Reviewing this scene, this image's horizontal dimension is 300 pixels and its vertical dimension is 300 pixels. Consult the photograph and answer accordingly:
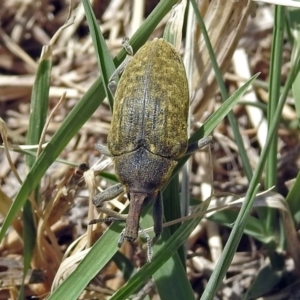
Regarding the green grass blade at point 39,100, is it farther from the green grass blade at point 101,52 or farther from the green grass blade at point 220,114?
the green grass blade at point 220,114

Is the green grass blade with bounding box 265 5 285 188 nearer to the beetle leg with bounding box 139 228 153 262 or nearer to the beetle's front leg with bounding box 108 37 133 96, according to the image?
the beetle's front leg with bounding box 108 37 133 96

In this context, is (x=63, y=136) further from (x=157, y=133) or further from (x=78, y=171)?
(x=157, y=133)

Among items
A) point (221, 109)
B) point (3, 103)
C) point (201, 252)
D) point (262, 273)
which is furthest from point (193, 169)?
point (3, 103)

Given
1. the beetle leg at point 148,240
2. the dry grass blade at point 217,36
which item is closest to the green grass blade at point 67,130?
the dry grass blade at point 217,36

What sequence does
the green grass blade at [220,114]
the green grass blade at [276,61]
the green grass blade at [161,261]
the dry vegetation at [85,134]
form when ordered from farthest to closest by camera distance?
the dry vegetation at [85,134] → the green grass blade at [276,61] → the green grass blade at [220,114] → the green grass blade at [161,261]

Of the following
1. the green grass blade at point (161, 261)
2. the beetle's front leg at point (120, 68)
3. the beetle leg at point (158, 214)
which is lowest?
the green grass blade at point (161, 261)

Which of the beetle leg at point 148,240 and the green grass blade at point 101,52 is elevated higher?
the green grass blade at point 101,52

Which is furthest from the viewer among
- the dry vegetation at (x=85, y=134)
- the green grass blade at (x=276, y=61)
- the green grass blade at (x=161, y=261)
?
the dry vegetation at (x=85, y=134)

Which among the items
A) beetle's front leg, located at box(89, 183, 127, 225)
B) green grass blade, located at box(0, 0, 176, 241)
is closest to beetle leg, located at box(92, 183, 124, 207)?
beetle's front leg, located at box(89, 183, 127, 225)
